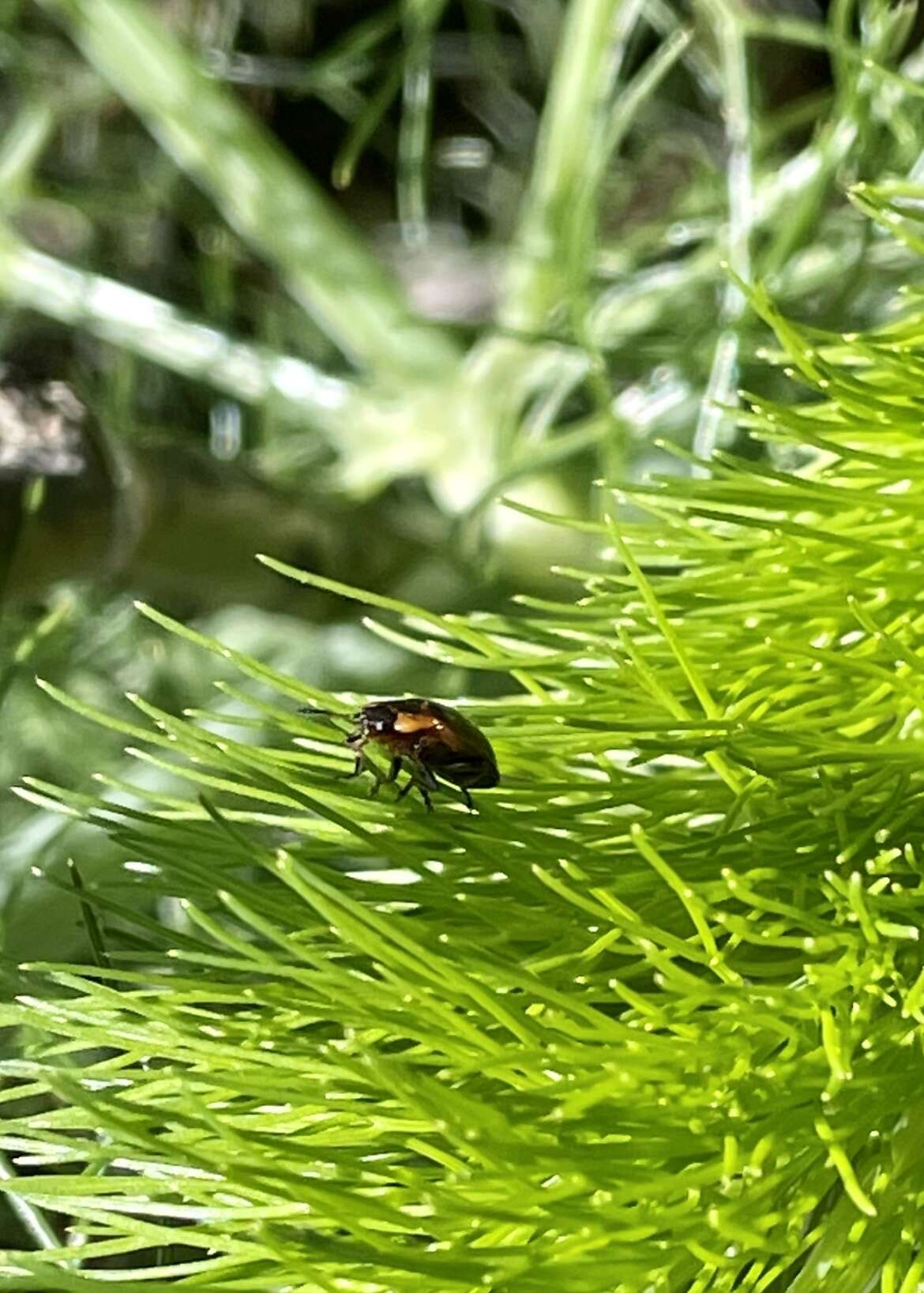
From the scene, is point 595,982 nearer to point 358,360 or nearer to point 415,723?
point 415,723

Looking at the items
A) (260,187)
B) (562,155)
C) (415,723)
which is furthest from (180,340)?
(415,723)

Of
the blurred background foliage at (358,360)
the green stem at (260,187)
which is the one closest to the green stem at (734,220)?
the blurred background foliage at (358,360)

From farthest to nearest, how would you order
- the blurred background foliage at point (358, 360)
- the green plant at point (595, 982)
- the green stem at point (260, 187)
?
the green stem at point (260, 187)
the blurred background foliage at point (358, 360)
the green plant at point (595, 982)

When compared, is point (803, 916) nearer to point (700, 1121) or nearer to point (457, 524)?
point (700, 1121)

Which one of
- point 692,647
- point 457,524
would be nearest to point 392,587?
point 457,524

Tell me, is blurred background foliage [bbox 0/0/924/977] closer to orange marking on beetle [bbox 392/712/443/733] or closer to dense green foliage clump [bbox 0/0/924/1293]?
dense green foliage clump [bbox 0/0/924/1293]

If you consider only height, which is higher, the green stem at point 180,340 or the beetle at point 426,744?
the green stem at point 180,340

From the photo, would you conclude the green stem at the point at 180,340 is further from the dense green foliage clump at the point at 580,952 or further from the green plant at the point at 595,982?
the green plant at the point at 595,982
